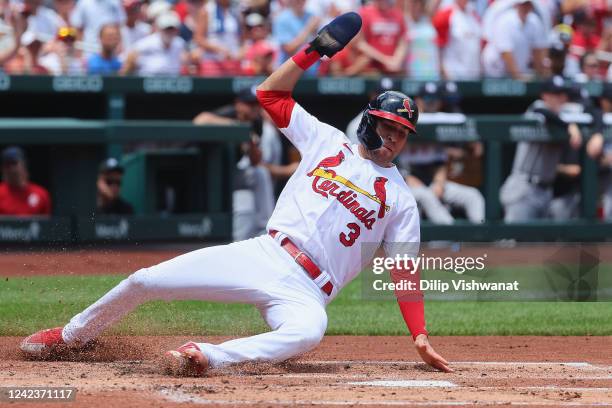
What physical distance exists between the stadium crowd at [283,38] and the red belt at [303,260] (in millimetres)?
6454

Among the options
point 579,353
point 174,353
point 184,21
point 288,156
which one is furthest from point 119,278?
point 184,21

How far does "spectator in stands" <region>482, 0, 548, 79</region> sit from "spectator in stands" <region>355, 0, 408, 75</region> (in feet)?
3.59

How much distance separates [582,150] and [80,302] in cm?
680

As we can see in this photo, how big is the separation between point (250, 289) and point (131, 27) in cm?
725

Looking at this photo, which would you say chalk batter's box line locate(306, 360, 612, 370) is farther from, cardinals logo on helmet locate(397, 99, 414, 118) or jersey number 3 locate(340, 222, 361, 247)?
cardinals logo on helmet locate(397, 99, 414, 118)

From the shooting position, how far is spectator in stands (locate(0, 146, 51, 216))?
10.6 metres

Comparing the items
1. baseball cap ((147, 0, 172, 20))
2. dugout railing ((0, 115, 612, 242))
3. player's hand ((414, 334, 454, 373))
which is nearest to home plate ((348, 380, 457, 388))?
player's hand ((414, 334, 454, 373))

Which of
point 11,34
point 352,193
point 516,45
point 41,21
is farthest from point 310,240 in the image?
point 516,45

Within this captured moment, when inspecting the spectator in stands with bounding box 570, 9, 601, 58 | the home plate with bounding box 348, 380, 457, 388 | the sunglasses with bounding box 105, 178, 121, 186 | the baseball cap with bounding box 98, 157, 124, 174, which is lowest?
the sunglasses with bounding box 105, 178, 121, 186

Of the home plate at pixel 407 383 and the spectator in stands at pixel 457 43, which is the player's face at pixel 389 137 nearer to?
the home plate at pixel 407 383

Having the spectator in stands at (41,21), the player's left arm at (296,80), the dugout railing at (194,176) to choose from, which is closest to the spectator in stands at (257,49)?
the dugout railing at (194,176)

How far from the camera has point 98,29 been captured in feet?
38.9

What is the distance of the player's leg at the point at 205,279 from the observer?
532 centimetres

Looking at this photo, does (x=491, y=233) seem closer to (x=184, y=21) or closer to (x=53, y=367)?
(x=184, y=21)
